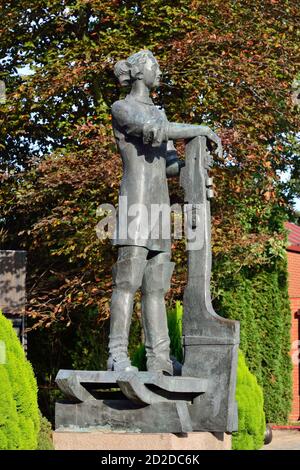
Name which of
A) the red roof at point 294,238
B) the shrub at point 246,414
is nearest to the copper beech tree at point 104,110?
the shrub at point 246,414

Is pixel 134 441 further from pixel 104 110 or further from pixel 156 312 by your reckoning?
pixel 104 110

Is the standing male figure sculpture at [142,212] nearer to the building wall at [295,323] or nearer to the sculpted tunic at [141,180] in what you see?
the sculpted tunic at [141,180]

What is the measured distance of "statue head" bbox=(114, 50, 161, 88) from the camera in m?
6.59

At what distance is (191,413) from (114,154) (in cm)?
642

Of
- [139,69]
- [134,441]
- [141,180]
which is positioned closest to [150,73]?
[139,69]

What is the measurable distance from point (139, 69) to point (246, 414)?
4.61 metres

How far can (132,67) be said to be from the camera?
21.7ft

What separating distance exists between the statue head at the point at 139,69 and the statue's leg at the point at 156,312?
126cm

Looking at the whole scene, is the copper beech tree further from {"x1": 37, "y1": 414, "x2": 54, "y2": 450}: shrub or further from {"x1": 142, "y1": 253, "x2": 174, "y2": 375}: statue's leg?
{"x1": 142, "y1": 253, "x2": 174, "y2": 375}: statue's leg

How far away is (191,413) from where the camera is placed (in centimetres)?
611

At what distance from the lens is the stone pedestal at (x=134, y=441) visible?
19.0 feet

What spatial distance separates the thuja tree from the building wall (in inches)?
222

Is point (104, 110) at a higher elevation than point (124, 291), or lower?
higher

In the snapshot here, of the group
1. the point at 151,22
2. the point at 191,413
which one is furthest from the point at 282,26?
the point at 191,413
